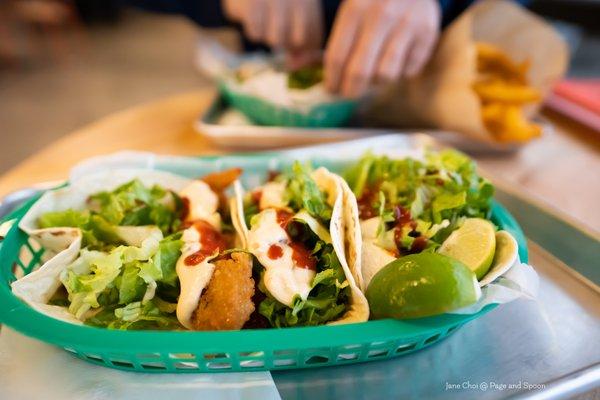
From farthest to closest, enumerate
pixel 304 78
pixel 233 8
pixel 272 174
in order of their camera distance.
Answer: pixel 233 8, pixel 304 78, pixel 272 174

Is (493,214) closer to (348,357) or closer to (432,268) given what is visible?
(432,268)

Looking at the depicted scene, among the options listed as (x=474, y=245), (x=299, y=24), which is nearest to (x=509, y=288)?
(x=474, y=245)

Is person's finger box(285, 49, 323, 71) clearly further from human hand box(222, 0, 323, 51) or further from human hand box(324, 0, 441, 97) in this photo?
human hand box(324, 0, 441, 97)

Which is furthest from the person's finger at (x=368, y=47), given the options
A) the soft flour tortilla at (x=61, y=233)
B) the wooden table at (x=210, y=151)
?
the soft flour tortilla at (x=61, y=233)

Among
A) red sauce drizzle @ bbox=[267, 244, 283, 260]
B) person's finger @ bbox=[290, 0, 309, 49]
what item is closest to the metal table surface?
red sauce drizzle @ bbox=[267, 244, 283, 260]

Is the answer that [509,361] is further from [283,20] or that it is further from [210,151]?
[283,20]

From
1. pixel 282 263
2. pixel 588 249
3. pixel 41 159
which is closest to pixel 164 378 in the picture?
pixel 282 263
